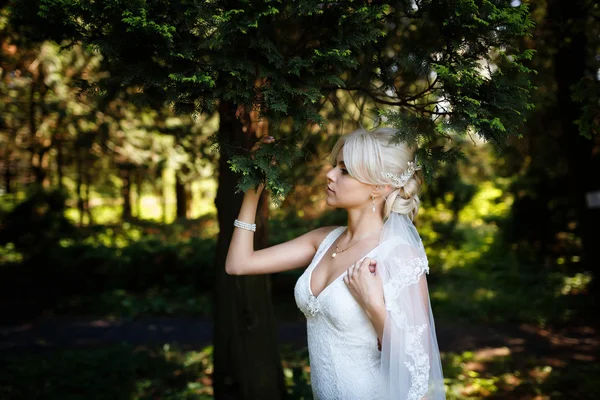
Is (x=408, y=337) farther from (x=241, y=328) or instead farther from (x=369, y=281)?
(x=241, y=328)

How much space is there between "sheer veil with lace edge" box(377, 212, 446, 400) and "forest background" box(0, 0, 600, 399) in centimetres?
46

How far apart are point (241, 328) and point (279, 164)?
1871mm

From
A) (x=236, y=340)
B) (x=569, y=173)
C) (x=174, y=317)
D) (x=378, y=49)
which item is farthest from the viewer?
(x=174, y=317)

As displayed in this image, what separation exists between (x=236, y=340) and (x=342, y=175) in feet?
6.48

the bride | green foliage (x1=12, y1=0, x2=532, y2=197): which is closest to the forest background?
green foliage (x1=12, y1=0, x2=532, y2=197)

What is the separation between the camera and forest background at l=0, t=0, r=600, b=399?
2354 millimetres

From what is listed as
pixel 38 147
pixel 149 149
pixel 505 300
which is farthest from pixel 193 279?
pixel 505 300

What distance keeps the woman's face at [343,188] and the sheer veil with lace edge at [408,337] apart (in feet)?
1.20

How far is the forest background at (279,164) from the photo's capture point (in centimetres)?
235

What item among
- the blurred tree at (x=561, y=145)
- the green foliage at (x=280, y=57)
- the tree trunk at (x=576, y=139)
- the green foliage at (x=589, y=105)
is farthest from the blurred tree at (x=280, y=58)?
the tree trunk at (x=576, y=139)

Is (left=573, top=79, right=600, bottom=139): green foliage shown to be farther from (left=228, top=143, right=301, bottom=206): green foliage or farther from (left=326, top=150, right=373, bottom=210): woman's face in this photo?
(left=228, top=143, right=301, bottom=206): green foliage

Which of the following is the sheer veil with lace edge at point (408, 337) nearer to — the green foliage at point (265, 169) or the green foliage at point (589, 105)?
the green foliage at point (265, 169)

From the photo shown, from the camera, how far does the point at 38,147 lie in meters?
10.8

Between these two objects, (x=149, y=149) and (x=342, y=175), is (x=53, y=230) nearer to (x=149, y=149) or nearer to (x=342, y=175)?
(x=149, y=149)
